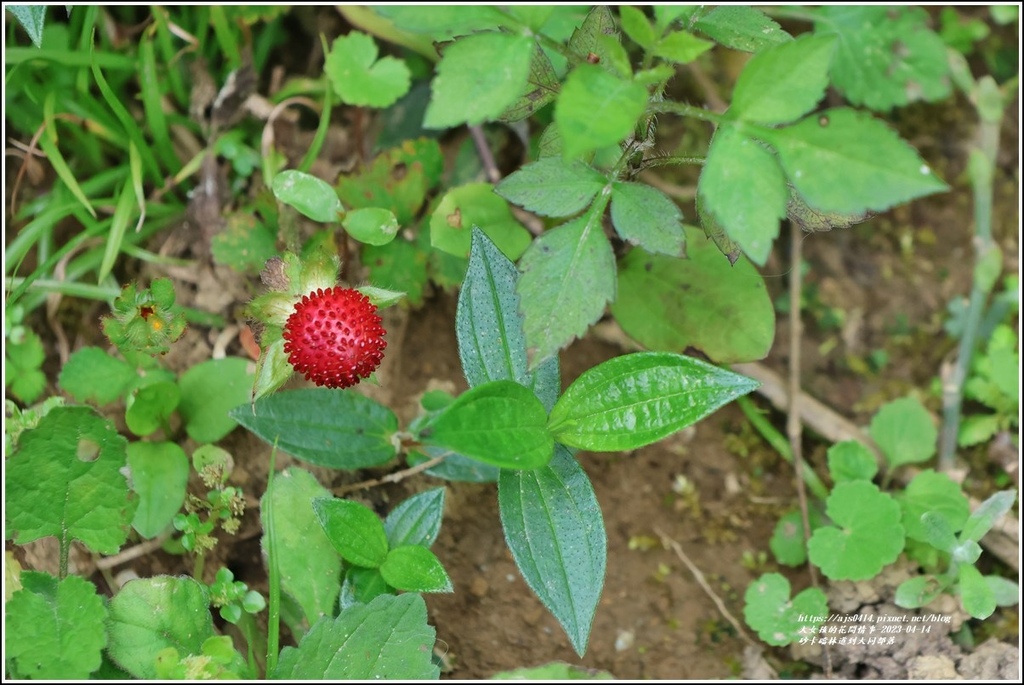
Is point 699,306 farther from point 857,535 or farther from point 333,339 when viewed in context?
point 333,339

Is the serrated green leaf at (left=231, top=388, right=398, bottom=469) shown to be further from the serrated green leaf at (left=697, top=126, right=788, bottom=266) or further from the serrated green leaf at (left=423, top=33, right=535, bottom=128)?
the serrated green leaf at (left=697, top=126, right=788, bottom=266)

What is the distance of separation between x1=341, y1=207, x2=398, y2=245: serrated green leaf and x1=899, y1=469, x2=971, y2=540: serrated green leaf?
3.45ft

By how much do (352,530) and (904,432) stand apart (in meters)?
1.06

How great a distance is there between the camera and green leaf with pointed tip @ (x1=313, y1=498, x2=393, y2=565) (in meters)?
1.35

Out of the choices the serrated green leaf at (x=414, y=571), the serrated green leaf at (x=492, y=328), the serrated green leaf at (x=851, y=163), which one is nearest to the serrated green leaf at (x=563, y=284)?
the serrated green leaf at (x=492, y=328)

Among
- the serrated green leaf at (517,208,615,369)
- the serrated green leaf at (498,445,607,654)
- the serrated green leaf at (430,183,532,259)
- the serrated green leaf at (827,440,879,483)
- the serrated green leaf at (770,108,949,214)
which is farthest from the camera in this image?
the serrated green leaf at (827,440,879,483)

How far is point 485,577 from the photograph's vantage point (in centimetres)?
158

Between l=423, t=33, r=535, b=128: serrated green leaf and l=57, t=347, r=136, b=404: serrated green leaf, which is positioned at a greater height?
l=423, t=33, r=535, b=128: serrated green leaf

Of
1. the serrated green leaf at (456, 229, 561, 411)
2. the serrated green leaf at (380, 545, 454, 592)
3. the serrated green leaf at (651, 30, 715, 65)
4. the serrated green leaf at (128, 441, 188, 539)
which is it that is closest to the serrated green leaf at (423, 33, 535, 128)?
the serrated green leaf at (651, 30, 715, 65)

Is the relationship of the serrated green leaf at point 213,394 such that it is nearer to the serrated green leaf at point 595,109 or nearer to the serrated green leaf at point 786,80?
the serrated green leaf at point 595,109

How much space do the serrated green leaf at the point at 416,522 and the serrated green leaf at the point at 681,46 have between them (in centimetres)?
74

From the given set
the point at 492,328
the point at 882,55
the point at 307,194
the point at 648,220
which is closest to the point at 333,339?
the point at 492,328

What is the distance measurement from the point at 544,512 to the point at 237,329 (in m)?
0.72

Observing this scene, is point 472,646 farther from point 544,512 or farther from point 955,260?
point 955,260
